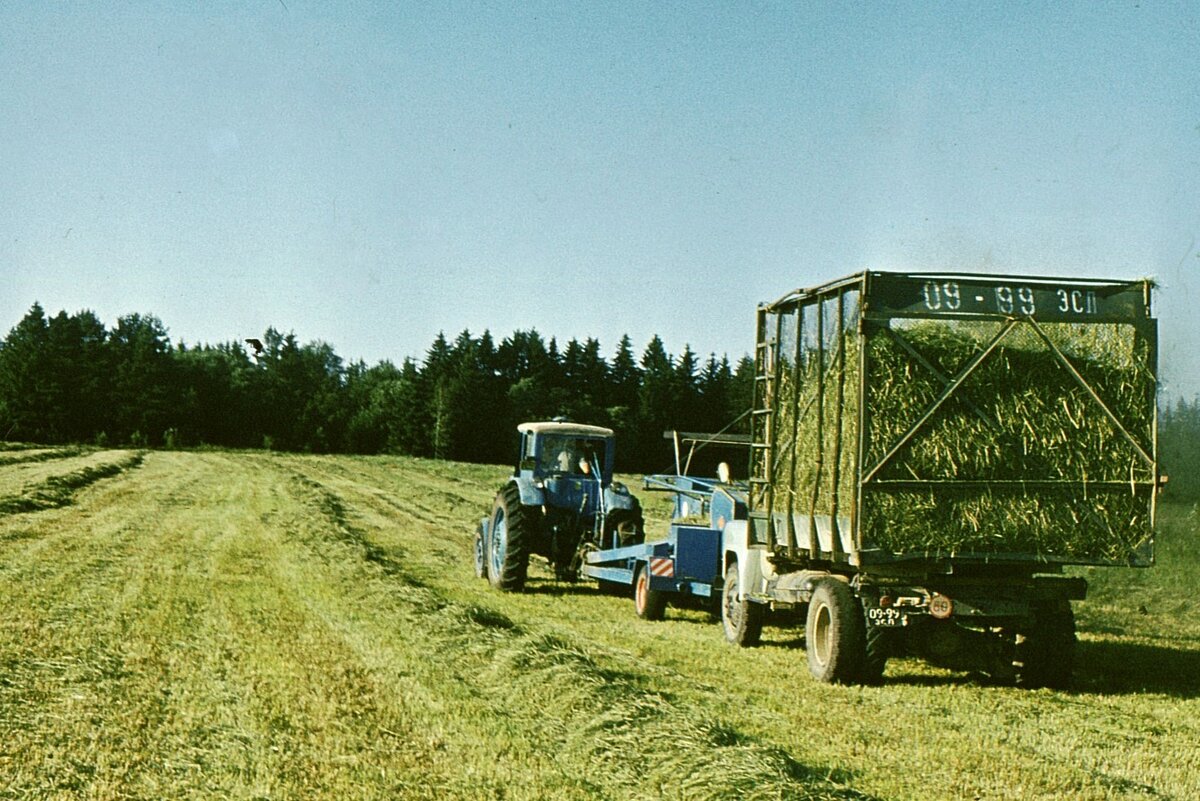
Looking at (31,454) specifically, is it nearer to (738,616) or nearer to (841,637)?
(738,616)

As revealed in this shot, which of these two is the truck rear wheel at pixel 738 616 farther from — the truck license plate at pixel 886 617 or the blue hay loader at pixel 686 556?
the truck license plate at pixel 886 617

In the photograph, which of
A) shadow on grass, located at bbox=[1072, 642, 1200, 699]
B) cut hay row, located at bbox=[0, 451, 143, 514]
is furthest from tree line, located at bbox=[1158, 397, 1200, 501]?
cut hay row, located at bbox=[0, 451, 143, 514]

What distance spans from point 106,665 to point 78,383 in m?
70.7

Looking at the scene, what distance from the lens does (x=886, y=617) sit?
29.3ft

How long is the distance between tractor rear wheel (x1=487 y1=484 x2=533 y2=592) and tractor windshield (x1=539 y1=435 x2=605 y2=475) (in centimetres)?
62

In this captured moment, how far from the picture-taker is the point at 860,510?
8.50 m

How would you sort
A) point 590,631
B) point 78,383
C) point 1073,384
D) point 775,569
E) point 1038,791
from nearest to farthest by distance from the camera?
point 1038,791
point 1073,384
point 775,569
point 590,631
point 78,383

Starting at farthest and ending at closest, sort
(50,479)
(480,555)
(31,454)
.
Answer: (31,454) < (50,479) < (480,555)

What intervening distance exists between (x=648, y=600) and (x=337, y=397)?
71.3 meters

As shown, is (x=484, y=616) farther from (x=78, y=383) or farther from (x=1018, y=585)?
(x=78, y=383)

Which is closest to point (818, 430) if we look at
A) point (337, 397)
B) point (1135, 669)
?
point (1135, 669)

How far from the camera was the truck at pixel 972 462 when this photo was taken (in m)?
8.59

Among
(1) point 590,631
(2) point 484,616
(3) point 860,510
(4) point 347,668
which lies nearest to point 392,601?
(2) point 484,616

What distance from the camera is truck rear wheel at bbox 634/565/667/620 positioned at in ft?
41.5
